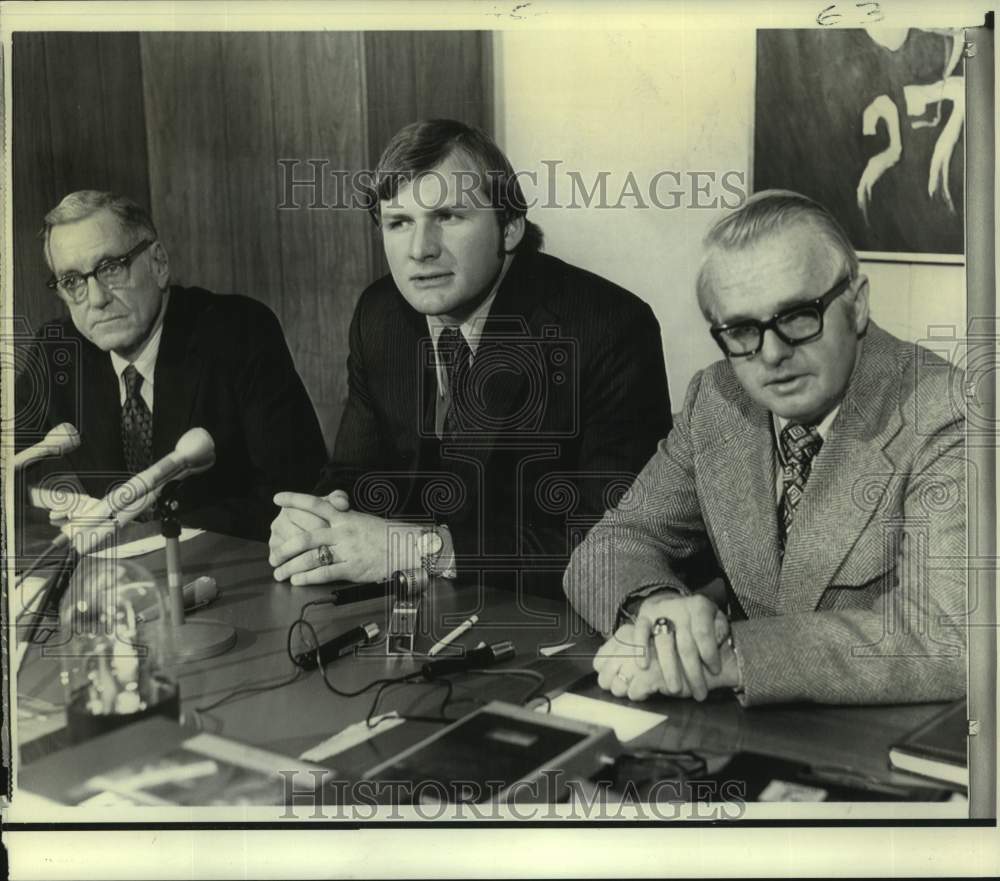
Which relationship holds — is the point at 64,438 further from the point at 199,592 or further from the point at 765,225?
the point at 765,225

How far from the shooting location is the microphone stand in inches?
93.2

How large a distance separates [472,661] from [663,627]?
398mm

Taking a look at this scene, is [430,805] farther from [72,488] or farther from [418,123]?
[418,123]

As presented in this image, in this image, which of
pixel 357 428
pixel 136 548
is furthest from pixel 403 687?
pixel 136 548

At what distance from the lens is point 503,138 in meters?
2.49

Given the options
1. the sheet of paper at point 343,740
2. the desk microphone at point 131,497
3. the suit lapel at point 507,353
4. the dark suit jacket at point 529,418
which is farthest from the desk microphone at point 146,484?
the sheet of paper at point 343,740

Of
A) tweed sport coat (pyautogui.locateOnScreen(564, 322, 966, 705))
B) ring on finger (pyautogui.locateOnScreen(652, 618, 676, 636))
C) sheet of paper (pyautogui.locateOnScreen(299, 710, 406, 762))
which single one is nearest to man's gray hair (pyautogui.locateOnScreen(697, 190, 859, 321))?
tweed sport coat (pyautogui.locateOnScreen(564, 322, 966, 705))

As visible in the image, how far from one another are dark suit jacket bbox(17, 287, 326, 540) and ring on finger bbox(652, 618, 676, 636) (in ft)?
2.82

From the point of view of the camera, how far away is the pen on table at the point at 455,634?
7.87ft

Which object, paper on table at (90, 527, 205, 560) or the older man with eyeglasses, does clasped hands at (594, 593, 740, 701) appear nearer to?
the older man with eyeglasses

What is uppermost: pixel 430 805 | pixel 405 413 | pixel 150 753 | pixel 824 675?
pixel 405 413

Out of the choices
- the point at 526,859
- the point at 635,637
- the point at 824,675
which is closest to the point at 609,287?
the point at 635,637

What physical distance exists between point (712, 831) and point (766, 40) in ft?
5.55

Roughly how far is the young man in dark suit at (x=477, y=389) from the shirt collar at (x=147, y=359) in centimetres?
45
